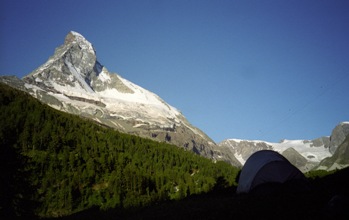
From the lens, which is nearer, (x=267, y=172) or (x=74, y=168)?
(x=267, y=172)

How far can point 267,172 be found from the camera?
2881 centimetres

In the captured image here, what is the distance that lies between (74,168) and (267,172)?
38763 millimetres

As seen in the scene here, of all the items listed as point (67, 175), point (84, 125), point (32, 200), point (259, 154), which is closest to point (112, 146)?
point (84, 125)

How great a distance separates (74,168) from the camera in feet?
185

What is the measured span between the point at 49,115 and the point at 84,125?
36.6 ft

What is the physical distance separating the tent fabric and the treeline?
19170 millimetres

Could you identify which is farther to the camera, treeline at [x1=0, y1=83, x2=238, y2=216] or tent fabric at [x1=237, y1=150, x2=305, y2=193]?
treeline at [x1=0, y1=83, x2=238, y2=216]

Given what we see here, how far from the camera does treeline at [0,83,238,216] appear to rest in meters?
36.6

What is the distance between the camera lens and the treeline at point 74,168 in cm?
3659

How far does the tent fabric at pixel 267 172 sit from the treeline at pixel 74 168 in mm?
19170

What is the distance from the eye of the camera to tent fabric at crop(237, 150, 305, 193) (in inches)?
1100

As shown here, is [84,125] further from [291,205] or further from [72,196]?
[291,205]

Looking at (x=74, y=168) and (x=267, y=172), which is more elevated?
(x=267, y=172)

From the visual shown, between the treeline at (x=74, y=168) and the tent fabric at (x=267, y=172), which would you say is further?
the treeline at (x=74, y=168)
